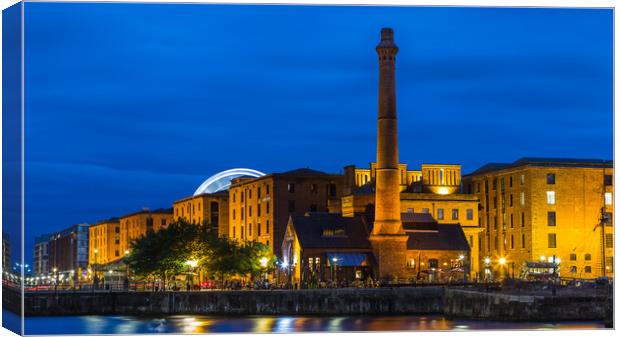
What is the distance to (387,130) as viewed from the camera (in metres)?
81.9

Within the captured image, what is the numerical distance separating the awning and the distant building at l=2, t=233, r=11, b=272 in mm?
47395

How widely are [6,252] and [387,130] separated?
47.1 m

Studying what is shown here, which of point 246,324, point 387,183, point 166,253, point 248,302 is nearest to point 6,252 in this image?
point 246,324

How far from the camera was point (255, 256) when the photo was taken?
297 feet

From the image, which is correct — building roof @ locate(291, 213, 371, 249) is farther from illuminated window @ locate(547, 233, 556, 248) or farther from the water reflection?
the water reflection

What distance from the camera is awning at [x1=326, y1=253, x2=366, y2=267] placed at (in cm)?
8531

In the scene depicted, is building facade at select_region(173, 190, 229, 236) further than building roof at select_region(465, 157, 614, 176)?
→ Yes

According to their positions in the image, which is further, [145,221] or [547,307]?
[145,221]

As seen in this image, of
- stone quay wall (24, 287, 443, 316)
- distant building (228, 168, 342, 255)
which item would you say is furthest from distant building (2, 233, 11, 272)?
distant building (228, 168, 342, 255)

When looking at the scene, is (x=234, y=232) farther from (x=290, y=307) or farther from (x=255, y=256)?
(x=290, y=307)

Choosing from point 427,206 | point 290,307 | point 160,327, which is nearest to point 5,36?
point 160,327

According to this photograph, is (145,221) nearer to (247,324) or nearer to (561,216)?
(561,216)

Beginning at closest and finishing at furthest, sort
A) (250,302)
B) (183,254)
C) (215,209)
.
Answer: (250,302)
(183,254)
(215,209)

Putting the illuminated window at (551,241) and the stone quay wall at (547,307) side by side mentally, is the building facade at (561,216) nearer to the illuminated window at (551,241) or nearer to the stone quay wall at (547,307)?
the illuminated window at (551,241)
